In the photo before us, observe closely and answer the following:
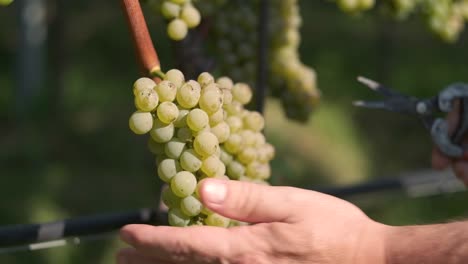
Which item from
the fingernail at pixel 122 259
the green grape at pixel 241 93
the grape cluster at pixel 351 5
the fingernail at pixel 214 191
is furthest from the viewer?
the grape cluster at pixel 351 5

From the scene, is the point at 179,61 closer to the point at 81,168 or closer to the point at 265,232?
the point at 265,232

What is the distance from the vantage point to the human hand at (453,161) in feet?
3.96

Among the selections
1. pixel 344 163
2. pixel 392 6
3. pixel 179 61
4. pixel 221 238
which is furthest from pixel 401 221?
pixel 221 238

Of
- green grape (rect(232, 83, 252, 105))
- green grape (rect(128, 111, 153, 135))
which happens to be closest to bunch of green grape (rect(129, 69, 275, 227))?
green grape (rect(128, 111, 153, 135))

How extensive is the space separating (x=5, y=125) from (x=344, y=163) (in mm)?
1861

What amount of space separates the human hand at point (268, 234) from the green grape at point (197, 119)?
0.23 ft

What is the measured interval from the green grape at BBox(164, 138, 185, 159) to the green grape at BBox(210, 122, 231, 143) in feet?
0.14

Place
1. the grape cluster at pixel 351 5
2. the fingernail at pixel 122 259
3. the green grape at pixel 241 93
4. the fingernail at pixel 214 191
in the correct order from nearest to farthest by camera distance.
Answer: the fingernail at pixel 214 191
the fingernail at pixel 122 259
the green grape at pixel 241 93
the grape cluster at pixel 351 5

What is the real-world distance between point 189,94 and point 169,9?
192mm

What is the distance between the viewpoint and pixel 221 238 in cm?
80

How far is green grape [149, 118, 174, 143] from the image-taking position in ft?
2.69

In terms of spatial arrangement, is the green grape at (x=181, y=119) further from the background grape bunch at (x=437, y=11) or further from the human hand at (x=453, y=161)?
the human hand at (x=453, y=161)

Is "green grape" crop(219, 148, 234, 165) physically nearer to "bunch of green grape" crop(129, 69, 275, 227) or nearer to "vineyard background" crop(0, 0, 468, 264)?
"bunch of green grape" crop(129, 69, 275, 227)

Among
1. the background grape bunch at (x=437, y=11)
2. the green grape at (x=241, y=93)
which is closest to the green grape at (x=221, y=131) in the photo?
the green grape at (x=241, y=93)
